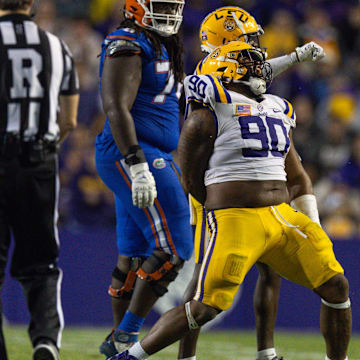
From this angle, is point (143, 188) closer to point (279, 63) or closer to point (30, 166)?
point (30, 166)

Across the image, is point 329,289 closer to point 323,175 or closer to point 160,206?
point 160,206

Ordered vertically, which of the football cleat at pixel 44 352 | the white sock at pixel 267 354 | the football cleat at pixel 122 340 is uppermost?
the football cleat at pixel 44 352

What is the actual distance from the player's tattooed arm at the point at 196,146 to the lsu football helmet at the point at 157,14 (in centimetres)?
80

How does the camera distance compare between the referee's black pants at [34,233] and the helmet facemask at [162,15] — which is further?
the helmet facemask at [162,15]

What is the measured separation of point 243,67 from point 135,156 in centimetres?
69

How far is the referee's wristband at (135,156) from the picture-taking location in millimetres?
Answer: 4016

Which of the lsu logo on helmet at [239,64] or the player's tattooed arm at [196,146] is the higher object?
the lsu logo on helmet at [239,64]

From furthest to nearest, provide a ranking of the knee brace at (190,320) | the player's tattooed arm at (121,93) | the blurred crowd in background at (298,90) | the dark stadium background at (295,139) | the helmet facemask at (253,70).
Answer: the blurred crowd in background at (298,90) → the dark stadium background at (295,139) → the player's tattooed arm at (121,93) → the helmet facemask at (253,70) → the knee brace at (190,320)

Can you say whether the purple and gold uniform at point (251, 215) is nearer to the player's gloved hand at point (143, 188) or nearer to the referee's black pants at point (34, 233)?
the player's gloved hand at point (143, 188)

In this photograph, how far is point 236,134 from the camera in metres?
3.78

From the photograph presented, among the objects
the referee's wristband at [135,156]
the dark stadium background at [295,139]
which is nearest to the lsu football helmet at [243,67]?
the referee's wristband at [135,156]

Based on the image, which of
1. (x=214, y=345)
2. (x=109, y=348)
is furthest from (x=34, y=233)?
(x=214, y=345)

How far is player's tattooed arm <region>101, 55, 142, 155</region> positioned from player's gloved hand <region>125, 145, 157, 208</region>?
0.39 ft

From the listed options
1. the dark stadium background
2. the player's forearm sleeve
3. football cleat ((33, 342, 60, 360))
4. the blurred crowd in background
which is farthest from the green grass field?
the player's forearm sleeve
